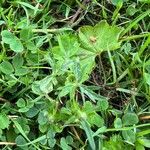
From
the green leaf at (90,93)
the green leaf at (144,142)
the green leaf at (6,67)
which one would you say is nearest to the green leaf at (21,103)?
the green leaf at (6,67)

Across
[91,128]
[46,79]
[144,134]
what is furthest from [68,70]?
[144,134]

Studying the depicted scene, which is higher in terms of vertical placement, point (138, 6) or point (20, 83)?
point (138, 6)

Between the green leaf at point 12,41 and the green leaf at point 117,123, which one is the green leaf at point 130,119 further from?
the green leaf at point 12,41

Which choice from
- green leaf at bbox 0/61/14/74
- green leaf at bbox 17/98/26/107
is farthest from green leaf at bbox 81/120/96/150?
green leaf at bbox 0/61/14/74

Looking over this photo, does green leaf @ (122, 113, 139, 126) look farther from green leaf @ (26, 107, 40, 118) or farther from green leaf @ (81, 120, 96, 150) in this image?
green leaf @ (26, 107, 40, 118)

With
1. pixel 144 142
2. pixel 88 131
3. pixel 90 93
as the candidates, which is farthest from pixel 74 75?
pixel 144 142

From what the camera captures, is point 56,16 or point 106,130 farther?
point 56,16

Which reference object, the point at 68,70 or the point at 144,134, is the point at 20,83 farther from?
the point at 144,134
